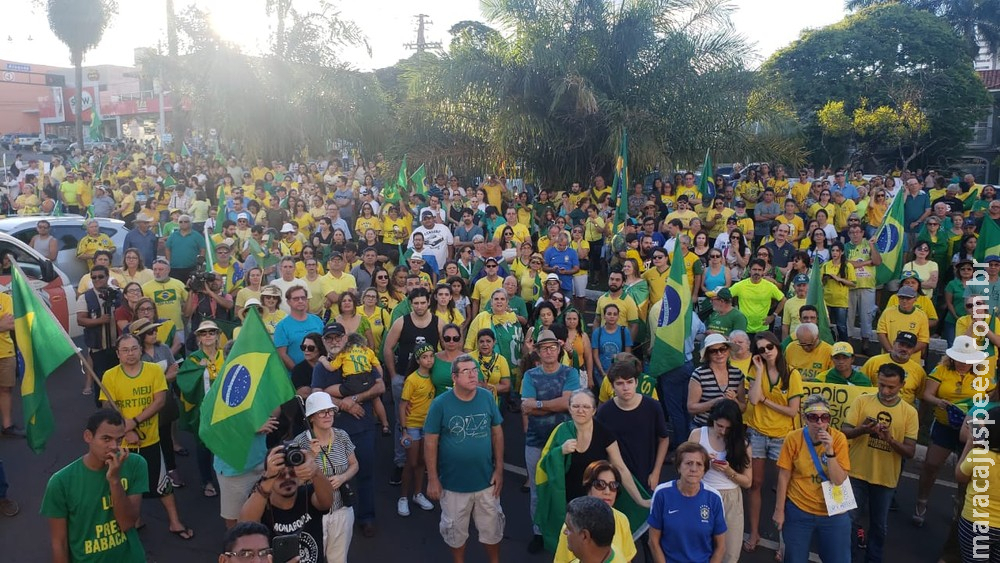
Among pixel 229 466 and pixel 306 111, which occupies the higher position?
pixel 306 111

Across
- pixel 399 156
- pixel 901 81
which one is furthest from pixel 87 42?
pixel 901 81

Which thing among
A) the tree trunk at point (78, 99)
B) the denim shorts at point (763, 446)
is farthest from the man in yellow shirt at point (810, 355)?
the tree trunk at point (78, 99)

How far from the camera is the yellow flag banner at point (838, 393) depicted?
19.9 ft

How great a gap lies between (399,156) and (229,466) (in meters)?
12.9

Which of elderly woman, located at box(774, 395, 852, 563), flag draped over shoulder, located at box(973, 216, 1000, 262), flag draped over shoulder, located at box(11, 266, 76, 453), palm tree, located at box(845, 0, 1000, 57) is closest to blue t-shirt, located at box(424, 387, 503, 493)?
elderly woman, located at box(774, 395, 852, 563)

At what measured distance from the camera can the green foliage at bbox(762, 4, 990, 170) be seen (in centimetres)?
3005

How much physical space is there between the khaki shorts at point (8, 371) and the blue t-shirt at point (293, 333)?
8.93 feet

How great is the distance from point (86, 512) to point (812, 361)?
5.45 meters

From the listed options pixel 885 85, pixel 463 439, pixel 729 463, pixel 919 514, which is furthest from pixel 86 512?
pixel 885 85

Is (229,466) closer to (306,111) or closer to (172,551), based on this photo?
(172,551)

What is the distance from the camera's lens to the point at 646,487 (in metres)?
5.22

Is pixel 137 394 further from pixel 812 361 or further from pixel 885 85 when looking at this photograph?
pixel 885 85

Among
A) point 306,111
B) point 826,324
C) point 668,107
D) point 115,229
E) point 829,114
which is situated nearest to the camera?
point 826,324

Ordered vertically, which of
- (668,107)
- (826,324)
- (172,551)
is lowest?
(172,551)
